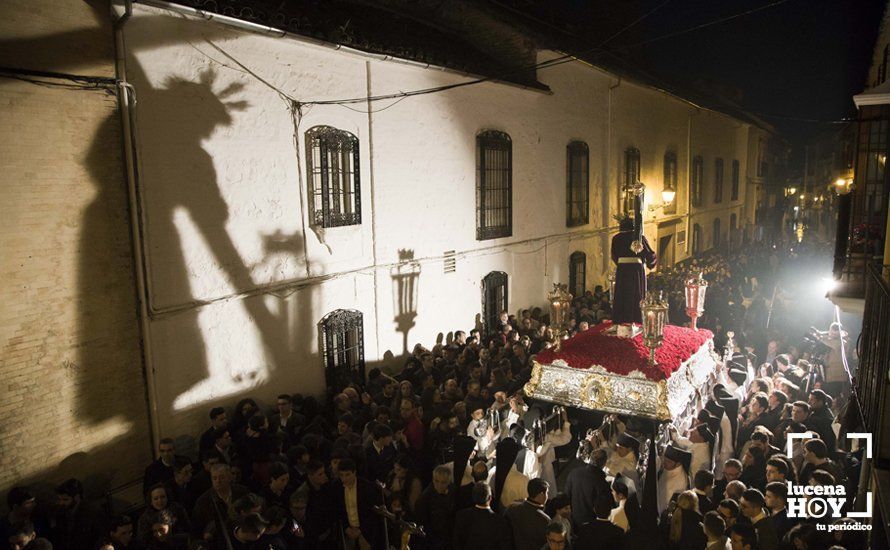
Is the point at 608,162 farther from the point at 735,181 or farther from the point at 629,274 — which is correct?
the point at 735,181

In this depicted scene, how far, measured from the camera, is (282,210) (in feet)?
31.1

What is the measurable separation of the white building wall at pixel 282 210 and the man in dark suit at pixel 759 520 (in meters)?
6.70

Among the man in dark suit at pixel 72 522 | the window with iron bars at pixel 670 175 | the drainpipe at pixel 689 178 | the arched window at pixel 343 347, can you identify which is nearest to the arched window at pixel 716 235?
the drainpipe at pixel 689 178

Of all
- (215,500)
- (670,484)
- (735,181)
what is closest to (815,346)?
(670,484)

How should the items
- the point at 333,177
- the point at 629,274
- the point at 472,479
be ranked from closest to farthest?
the point at 472,479 → the point at 629,274 → the point at 333,177

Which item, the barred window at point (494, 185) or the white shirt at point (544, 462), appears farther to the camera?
the barred window at point (494, 185)

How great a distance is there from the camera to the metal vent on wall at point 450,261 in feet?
42.1

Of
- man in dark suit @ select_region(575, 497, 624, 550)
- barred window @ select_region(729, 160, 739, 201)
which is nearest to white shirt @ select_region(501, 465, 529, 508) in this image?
man in dark suit @ select_region(575, 497, 624, 550)

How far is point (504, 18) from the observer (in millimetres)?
15445

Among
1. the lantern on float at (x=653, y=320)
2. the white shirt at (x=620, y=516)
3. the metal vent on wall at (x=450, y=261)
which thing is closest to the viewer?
the white shirt at (x=620, y=516)

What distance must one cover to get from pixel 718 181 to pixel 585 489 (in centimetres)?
2896

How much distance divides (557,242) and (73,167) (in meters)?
12.5

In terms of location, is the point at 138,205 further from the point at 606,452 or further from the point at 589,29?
the point at 589,29

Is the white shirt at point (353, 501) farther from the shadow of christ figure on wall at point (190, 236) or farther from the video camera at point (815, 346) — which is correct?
the video camera at point (815, 346)
